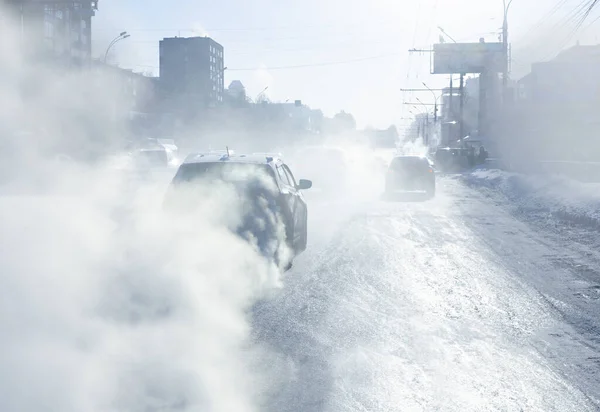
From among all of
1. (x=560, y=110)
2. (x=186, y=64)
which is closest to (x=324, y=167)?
(x=560, y=110)

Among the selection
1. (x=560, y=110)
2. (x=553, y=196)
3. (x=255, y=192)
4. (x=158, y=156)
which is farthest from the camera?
(x=560, y=110)

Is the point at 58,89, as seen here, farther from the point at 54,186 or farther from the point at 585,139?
the point at 585,139

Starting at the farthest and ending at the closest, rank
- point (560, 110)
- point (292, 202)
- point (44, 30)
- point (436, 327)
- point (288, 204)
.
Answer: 1. point (560, 110)
2. point (44, 30)
3. point (292, 202)
4. point (288, 204)
5. point (436, 327)

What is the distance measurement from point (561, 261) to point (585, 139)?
200 feet

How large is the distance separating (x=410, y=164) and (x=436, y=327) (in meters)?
22.6

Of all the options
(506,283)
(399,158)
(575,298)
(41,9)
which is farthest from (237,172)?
(399,158)

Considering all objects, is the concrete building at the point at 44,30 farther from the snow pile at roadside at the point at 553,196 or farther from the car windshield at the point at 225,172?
the snow pile at roadside at the point at 553,196

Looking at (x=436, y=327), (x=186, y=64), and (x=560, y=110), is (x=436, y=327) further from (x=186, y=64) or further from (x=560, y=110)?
(x=186, y=64)

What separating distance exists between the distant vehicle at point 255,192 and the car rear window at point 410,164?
18736 mm

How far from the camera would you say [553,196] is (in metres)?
25.7

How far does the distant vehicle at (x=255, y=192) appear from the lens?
1051cm

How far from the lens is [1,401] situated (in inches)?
184

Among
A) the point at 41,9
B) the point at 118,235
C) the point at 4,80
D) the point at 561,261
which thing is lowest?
the point at 561,261

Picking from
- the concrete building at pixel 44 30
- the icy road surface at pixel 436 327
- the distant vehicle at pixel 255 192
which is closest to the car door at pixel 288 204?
the distant vehicle at pixel 255 192
